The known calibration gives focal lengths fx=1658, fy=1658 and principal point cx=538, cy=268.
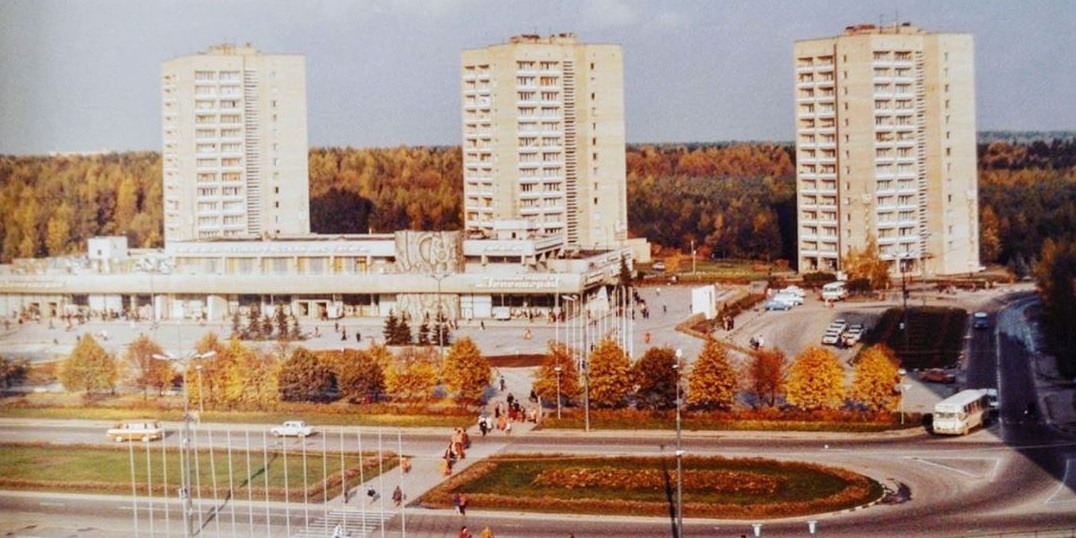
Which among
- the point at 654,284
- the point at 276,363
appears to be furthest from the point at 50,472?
the point at 654,284

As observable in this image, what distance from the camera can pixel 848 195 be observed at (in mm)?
22625

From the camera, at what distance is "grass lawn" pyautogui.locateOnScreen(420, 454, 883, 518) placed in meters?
9.90

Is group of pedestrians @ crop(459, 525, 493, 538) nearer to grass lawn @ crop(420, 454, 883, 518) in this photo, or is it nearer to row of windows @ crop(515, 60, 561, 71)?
grass lawn @ crop(420, 454, 883, 518)

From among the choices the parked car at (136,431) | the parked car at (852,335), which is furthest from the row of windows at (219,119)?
the parked car at (136,431)

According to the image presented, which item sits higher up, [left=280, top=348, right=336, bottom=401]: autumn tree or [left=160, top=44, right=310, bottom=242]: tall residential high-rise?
[left=160, top=44, right=310, bottom=242]: tall residential high-rise

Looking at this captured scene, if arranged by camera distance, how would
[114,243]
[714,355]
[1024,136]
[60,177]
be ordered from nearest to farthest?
[714,355], [114,243], [60,177], [1024,136]

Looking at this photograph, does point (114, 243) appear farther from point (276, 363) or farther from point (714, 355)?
point (714, 355)

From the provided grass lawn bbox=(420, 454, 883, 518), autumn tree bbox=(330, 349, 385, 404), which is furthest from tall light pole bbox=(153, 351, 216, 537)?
grass lawn bbox=(420, 454, 883, 518)

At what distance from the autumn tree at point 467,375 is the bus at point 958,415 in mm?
3657

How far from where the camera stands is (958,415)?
38.7 feet

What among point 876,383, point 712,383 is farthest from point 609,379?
point 876,383

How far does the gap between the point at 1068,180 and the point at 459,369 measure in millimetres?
19662

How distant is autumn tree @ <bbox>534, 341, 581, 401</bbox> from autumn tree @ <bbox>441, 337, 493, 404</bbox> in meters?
0.46

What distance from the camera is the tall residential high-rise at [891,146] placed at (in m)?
22.5
